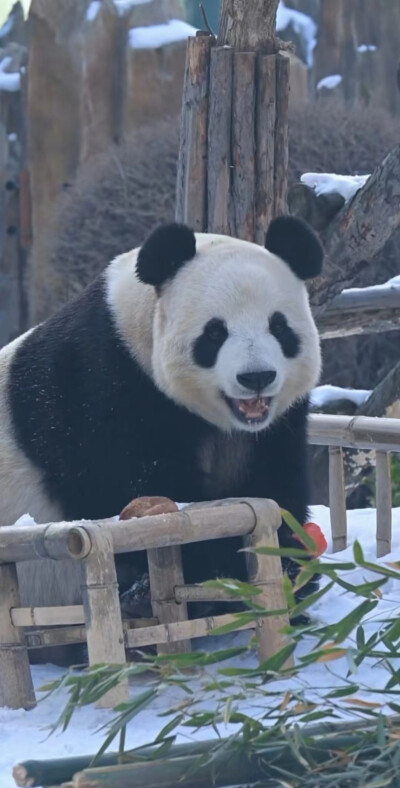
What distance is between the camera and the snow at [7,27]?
12.2m

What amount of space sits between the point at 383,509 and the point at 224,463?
0.82m

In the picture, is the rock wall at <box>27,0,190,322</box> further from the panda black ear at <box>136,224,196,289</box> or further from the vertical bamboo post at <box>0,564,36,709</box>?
the vertical bamboo post at <box>0,564,36,709</box>

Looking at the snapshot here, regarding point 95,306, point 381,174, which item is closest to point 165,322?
point 95,306

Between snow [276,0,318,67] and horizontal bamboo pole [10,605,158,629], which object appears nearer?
horizontal bamboo pole [10,605,158,629]

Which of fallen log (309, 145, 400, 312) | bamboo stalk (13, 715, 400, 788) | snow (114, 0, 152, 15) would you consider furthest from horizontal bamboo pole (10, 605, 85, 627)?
snow (114, 0, 152, 15)

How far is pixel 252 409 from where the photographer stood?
10.1ft

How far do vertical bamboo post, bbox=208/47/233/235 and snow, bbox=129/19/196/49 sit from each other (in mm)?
7654

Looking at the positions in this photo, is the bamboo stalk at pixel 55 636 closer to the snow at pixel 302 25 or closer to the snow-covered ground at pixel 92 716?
the snow-covered ground at pixel 92 716

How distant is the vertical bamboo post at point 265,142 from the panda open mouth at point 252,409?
1.41 m

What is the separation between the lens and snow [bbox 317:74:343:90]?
43.2ft

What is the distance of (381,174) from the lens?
4.82 metres

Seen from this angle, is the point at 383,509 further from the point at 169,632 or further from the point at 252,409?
the point at 169,632

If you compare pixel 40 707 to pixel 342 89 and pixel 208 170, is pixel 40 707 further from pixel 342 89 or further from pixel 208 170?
pixel 342 89

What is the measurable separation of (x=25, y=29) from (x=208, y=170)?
321 inches
